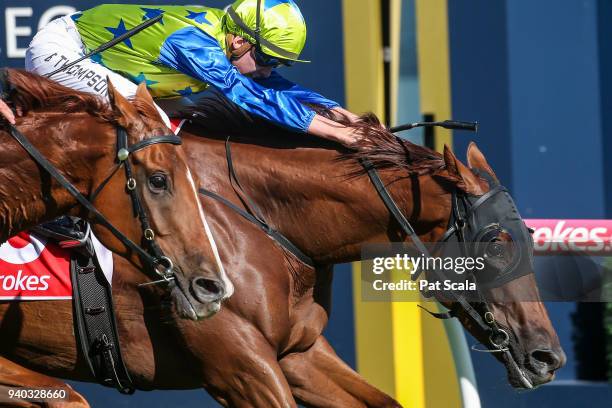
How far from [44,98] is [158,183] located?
0.44m

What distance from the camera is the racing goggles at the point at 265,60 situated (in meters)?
3.72

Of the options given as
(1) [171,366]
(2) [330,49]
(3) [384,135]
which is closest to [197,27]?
(3) [384,135]

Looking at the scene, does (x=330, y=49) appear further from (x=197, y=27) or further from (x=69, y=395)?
(x=69, y=395)

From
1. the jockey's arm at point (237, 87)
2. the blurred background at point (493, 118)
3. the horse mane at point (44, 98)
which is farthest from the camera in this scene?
the blurred background at point (493, 118)

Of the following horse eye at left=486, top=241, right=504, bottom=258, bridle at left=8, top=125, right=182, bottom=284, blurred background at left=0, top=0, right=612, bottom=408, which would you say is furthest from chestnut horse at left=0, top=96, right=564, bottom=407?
blurred background at left=0, top=0, right=612, bottom=408

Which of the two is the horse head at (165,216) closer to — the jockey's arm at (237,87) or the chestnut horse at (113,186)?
the chestnut horse at (113,186)

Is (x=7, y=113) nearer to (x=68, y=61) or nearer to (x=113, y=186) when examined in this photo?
(x=113, y=186)

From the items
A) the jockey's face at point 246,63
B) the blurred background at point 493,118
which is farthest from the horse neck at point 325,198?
the blurred background at point 493,118

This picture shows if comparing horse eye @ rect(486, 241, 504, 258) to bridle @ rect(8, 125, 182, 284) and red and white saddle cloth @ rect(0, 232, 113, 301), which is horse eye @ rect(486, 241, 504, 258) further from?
red and white saddle cloth @ rect(0, 232, 113, 301)

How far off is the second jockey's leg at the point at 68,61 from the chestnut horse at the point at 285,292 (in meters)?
0.30

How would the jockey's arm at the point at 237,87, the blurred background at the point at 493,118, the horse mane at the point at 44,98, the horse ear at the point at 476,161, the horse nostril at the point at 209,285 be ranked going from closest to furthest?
the horse nostril at the point at 209,285, the horse mane at the point at 44,98, the jockey's arm at the point at 237,87, the horse ear at the point at 476,161, the blurred background at the point at 493,118

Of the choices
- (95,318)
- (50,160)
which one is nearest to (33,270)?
(95,318)

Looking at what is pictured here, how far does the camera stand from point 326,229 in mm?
3627

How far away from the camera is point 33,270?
347cm
